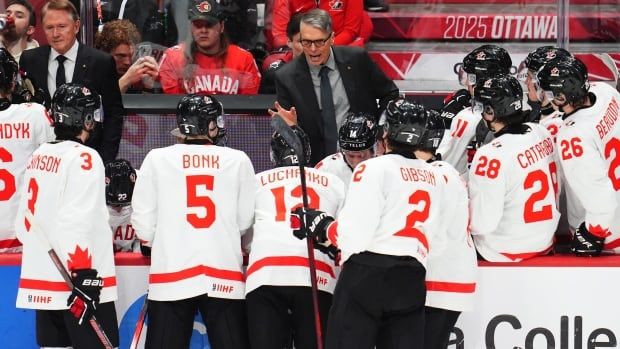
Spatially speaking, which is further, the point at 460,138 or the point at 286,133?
the point at 460,138

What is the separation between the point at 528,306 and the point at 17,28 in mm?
3283

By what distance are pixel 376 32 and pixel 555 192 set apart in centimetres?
301

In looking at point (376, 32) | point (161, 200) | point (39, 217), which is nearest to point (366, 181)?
point (161, 200)

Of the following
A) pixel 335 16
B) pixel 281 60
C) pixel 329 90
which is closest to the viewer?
pixel 329 90

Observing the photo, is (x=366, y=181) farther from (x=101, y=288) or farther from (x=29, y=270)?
(x=29, y=270)

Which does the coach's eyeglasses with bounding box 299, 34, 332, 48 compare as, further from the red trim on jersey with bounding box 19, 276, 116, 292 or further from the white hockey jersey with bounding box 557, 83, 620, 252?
the red trim on jersey with bounding box 19, 276, 116, 292

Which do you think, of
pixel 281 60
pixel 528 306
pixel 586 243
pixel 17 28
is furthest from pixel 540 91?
pixel 17 28

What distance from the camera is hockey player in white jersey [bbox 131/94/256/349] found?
15.7ft

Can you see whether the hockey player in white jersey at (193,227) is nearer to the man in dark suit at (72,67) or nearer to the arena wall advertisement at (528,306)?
the arena wall advertisement at (528,306)

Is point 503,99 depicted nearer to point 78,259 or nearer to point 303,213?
point 303,213

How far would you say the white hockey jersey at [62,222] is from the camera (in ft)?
15.4

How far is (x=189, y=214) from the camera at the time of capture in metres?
4.80

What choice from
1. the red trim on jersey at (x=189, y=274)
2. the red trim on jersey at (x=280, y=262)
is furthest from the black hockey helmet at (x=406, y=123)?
the red trim on jersey at (x=189, y=274)

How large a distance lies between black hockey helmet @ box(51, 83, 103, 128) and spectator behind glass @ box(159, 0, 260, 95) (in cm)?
158
